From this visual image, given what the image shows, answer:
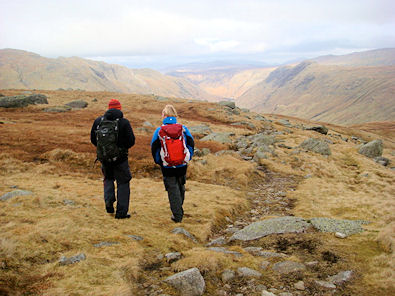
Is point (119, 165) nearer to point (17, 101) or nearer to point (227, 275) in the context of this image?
point (227, 275)

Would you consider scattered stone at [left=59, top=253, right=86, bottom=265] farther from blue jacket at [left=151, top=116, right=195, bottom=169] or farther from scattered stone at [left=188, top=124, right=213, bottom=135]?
scattered stone at [left=188, top=124, right=213, bottom=135]

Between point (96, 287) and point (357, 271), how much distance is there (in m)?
5.83

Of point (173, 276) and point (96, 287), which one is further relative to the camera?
point (173, 276)

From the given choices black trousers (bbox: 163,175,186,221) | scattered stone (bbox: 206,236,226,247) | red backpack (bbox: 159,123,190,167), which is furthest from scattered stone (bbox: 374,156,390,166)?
red backpack (bbox: 159,123,190,167)

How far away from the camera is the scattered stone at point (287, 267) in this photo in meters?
6.64

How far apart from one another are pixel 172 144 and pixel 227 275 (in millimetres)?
4421

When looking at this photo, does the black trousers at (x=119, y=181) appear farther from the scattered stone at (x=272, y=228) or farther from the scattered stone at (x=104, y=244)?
the scattered stone at (x=272, y=228)

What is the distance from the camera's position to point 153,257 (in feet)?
23.7

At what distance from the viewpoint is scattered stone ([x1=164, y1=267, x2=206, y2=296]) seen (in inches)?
220

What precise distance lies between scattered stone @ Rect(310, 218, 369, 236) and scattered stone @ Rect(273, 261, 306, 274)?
3004 millimetres

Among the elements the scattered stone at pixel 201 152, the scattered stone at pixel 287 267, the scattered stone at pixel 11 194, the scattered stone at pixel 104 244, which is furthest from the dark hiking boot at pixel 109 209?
the scattered stone at pixel 201 152

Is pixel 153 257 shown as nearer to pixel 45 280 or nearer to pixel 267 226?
pixel 45 280

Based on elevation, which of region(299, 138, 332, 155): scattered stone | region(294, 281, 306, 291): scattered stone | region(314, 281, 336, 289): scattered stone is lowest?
region(299, 138, 332, 155): scattered stone

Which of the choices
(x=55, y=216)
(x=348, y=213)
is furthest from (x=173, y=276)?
(x=348, y=213)
